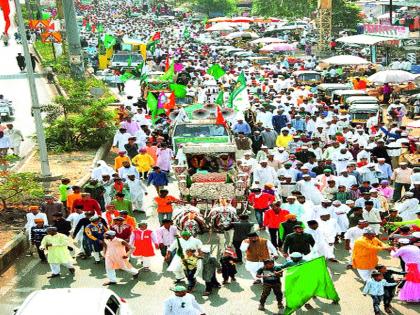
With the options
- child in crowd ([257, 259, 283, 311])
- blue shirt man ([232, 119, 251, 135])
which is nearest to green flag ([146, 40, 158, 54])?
blue shirt man ([232, 119, 251, 135])

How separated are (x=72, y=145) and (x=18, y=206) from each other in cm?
775

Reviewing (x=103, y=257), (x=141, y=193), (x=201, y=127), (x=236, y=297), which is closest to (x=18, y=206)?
(x=141, y=193)

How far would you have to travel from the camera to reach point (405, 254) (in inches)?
487

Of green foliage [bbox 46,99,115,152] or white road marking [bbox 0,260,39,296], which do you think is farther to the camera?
green foliage [bbox 46,99,115,152]

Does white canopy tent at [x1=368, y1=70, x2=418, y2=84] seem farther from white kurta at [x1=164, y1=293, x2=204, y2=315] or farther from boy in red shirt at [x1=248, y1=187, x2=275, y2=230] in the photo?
white kurta at [x1=164, y1=293, x2=204, y2=315]

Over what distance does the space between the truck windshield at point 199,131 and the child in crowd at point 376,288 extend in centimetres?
924

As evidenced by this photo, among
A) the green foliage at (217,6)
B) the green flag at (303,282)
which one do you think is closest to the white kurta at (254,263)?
the green flag at (303,282)

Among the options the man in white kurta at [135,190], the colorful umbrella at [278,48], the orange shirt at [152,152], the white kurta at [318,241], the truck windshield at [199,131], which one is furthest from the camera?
the colorful umbrella at [278,48]

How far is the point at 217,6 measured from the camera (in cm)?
9294

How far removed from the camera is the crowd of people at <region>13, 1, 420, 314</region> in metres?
13.0

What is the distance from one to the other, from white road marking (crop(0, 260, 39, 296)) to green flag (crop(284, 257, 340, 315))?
190 inches

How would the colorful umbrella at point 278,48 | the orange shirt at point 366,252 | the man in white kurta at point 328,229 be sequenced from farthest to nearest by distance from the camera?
the colorful umbrella at point 278,48
the man in white kurta at point 328,229
the orange shirt at point 366,252

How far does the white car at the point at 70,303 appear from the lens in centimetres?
968

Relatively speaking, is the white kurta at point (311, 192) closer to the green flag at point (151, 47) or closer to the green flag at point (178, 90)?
the green flag at point (178, 90)
